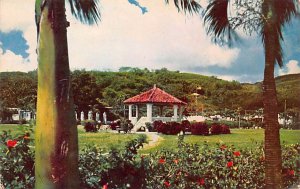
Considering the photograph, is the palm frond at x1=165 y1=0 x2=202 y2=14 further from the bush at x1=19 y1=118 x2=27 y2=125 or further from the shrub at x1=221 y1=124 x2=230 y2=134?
the bush at x1=19 y1=118 x2=27 y2=125

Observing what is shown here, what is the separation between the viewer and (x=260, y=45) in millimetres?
4344

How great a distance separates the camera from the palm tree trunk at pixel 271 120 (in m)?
4.11

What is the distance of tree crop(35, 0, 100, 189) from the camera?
277 centimetres

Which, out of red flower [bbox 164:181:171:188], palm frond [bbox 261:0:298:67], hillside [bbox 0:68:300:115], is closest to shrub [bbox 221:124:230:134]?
hillside [bbox 0:68:300:115]

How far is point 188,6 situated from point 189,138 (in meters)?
1.33

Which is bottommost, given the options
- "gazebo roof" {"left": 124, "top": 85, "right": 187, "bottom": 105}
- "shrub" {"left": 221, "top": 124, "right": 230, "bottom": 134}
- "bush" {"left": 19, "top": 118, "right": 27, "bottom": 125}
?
"shrub" {"left": 221, "top": 124, "right": 230, "bottom": 134}

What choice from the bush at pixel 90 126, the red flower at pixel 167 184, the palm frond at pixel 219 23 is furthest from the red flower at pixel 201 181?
the palm frond at pixel 219 23

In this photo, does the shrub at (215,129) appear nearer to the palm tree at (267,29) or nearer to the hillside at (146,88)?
the hillside at (146,88)

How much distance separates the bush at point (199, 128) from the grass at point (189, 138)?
56 mm

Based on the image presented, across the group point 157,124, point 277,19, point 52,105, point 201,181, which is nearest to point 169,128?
point 157,124

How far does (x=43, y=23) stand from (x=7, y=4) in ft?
2.96

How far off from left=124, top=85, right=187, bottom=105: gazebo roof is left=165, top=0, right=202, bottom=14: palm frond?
73 centimetres

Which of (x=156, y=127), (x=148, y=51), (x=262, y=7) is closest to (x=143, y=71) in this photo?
(x=148, y=51)

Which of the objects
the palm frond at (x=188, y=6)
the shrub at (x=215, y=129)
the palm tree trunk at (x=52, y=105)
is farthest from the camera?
the shrub at (x=215, y=129)
